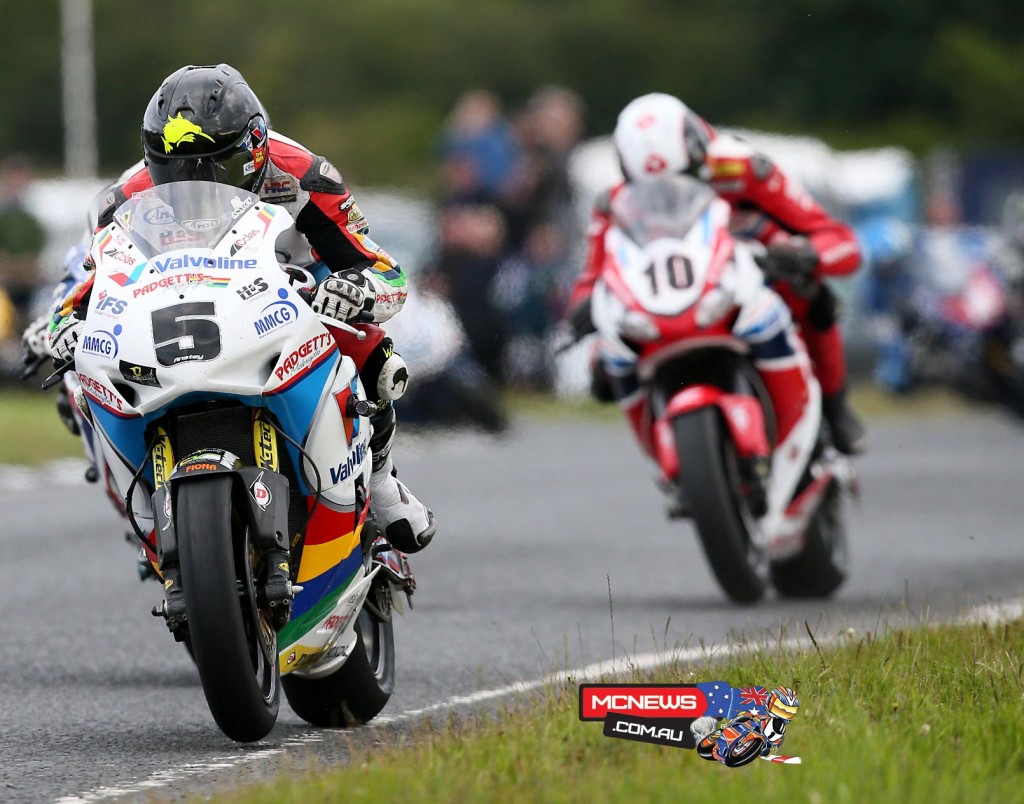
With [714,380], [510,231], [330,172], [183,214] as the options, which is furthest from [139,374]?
[510,231]

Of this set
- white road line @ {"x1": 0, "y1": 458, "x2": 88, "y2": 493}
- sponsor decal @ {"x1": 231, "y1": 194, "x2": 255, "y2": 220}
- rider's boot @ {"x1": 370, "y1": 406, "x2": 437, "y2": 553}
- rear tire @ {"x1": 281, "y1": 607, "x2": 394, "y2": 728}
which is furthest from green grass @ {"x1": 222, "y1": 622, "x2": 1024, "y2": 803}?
white road line @ {"x1": 0, "y1": 458, "x2": 88, "y2": 493}

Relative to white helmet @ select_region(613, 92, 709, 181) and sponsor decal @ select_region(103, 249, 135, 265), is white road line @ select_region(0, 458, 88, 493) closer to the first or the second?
white helmet @ select_region(613, 92, 709, 181)

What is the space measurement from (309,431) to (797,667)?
53.1 inches

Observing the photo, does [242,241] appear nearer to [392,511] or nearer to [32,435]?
[392,511]

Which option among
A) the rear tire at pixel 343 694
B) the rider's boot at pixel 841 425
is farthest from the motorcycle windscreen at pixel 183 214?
the rider's boot at pixel 841 425

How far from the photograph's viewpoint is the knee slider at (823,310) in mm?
9195

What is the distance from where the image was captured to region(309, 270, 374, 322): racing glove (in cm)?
556

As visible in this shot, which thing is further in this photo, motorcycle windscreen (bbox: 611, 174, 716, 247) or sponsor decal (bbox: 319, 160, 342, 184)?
motorcycle windscreen (bbox: 611, 174, 716, 247)

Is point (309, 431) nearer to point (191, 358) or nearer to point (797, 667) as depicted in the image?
point (191, 358)

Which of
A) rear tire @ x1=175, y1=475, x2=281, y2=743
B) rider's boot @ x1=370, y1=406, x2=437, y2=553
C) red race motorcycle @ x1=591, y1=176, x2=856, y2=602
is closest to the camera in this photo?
rear tire @ x1=175, y1=475, x2=281, y2=743

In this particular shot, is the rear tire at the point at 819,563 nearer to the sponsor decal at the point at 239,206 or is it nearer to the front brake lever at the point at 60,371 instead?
the front brake lever at the point at 60,371

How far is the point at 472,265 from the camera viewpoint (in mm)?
20812

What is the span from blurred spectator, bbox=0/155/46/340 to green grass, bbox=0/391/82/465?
1.51 m

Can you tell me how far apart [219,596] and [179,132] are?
1189mm
